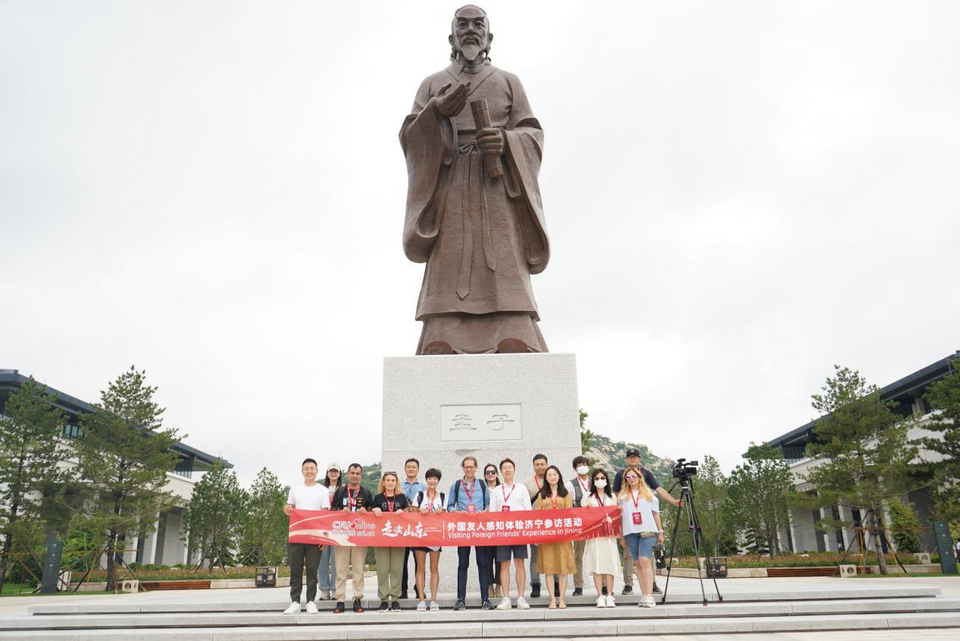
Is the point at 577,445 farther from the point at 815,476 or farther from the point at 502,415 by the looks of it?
the point at 815,476

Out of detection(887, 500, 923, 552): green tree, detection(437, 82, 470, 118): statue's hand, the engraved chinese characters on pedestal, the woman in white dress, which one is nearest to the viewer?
the woman in white dress

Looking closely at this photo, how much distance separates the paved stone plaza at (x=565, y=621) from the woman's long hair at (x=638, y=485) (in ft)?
3.37

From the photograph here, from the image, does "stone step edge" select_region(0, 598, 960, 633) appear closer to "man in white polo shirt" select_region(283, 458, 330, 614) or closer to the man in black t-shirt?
"man in white polo shirt" select_region(283, 458, 330, 614)

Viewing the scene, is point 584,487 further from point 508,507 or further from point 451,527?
point 451,527

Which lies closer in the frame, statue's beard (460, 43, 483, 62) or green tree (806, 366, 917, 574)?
statue's beard (460, 43, 483, 62)

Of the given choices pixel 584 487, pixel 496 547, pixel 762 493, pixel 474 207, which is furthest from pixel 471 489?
pixel 762 493

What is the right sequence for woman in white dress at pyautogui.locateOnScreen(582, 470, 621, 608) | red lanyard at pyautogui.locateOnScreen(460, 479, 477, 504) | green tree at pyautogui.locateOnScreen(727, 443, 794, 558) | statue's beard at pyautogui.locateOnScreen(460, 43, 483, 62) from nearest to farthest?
1. woman in white dress at pyautogui.locateOnScreen(582, 470, 621, 608)
2. red lanyard at pyautogui.locateOnScreen(460, 479, 477, 504)
3. statue's beard at pyautogui.locateOnScreen(460, 43, 483, 62)
4. green tree at pyautogui.locateOnScreen(727, 443, 794, 558)

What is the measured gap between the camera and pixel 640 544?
684 cm

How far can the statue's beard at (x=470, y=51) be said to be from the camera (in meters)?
10.6

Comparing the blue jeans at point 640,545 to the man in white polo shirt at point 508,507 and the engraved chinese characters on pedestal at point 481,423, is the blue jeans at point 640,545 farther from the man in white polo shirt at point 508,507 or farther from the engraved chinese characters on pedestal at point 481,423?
the engraved chinese characters on pedestal at point 481,423

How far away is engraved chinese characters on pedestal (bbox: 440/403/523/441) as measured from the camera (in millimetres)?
8648

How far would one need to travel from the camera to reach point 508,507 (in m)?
7.15

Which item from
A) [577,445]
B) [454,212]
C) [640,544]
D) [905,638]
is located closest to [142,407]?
[454,212]

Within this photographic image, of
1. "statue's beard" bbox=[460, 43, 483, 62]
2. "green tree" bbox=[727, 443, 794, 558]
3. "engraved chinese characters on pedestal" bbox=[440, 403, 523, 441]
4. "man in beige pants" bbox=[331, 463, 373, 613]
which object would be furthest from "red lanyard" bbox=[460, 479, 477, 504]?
"green tree" bbox=[727, 443, 794, 558]
